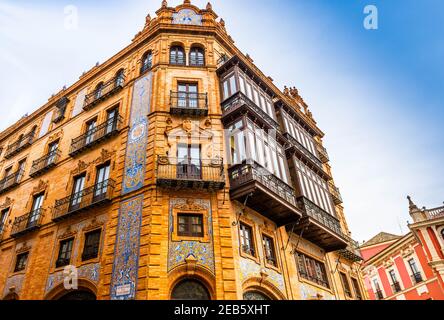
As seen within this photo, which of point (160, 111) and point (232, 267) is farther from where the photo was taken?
point (160, 111)

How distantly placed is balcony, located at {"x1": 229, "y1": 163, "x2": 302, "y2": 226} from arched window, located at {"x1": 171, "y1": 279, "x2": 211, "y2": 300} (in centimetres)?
372

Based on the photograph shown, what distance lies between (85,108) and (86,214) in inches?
311

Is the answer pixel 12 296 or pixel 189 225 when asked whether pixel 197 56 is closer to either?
pixel 189 225

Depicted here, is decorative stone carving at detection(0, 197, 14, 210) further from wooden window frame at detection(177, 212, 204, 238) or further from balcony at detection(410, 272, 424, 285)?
balcony at detection(410, 272, 424, 285)

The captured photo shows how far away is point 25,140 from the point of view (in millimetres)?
23578

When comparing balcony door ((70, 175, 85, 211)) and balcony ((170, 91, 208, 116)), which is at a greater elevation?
balcony ((170, 91, 208, 116))

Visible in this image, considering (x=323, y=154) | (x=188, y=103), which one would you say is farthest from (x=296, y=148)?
(x=323, y=154)

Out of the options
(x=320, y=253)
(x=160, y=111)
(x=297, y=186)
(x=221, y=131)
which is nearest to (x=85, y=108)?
(x=160, y=111)

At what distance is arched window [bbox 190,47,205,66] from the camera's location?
18.4 m

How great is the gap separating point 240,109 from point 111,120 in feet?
24.3

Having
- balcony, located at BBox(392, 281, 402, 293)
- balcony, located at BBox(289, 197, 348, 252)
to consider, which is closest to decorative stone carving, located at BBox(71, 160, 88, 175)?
balcony, located at BBox(289, 197, 348, 252)

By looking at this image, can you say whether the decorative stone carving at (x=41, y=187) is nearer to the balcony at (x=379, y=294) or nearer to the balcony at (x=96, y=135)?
the balcony at (x=96, y=135)

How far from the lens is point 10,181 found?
21.3 m
